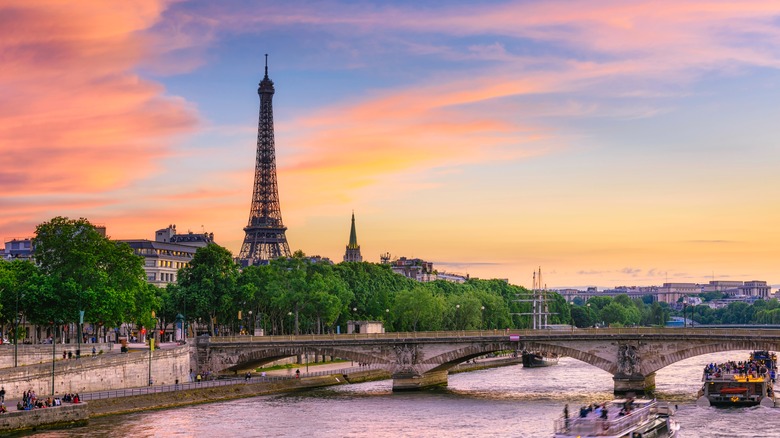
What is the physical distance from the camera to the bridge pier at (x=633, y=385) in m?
107

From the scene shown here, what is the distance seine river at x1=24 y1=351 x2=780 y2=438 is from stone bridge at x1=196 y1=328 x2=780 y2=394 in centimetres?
259

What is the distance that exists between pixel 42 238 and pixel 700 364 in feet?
295

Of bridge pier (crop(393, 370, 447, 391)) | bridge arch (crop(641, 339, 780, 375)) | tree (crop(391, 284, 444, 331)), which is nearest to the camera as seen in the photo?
bridge arch (crop(641, 339, 780, 375))

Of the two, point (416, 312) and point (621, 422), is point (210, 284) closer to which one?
point (416, 312)

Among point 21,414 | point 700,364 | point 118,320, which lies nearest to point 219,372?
point 118,320

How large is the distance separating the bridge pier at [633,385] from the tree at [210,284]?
48.4 meters

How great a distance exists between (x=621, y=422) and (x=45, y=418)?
36.4m

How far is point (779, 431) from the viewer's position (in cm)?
7844

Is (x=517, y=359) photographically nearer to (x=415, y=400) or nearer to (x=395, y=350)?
(x=395, y=350)

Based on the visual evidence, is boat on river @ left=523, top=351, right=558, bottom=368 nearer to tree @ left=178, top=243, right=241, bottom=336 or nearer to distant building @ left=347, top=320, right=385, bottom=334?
distant building @ left=347, top=320, right=385, bottom=334

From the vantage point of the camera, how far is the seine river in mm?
78062

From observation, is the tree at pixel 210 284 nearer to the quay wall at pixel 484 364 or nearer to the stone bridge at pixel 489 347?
the stone bridge at pixel 489 347

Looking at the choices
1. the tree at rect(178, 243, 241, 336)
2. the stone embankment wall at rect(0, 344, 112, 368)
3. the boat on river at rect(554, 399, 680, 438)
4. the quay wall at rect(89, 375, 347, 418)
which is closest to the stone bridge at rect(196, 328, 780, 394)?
the quay wall at rect(89, 375, 347, 418)

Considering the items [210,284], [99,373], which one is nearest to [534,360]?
[210,284]
